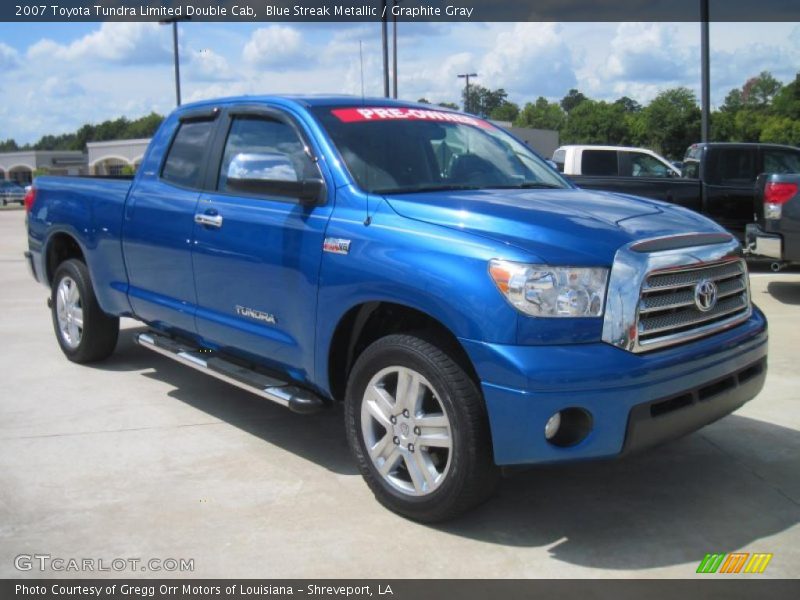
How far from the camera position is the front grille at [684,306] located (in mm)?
3461

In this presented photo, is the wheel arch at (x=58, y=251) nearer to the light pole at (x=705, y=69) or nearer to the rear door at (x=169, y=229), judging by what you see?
the rear door at (x=169, y=229)

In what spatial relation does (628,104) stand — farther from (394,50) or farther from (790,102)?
(394,50)

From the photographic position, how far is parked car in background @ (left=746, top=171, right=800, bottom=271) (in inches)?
362

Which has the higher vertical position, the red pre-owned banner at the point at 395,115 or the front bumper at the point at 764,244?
the red pre-owned banner at the point at 395,115

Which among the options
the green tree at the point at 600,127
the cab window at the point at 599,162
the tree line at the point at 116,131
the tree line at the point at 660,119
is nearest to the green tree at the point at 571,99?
the tree line at the point at 660,119

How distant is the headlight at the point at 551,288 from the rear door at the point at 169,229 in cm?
239

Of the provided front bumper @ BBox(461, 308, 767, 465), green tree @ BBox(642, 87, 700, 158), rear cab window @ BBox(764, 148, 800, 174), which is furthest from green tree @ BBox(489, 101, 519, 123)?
front bumper @ BBox(461, 308, 767, 465)

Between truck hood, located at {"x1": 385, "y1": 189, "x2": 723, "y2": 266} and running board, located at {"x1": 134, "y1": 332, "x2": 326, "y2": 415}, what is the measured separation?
1105 millimetres

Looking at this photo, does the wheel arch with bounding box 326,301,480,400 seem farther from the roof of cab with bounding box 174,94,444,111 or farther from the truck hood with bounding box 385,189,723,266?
the roof of cab with bounding box 174,94,444,111

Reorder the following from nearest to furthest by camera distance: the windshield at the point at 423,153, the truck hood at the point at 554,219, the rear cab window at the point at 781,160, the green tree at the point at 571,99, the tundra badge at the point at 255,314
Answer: the truck hood at the point at 554,219 → the windshield at the point at 423,153 → the tundra badge at the point at 255,314 → the rear cab window at the point at 781,160 → the green tree at the point at 571,99

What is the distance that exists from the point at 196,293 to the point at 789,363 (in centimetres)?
448

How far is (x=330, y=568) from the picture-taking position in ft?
11.0
